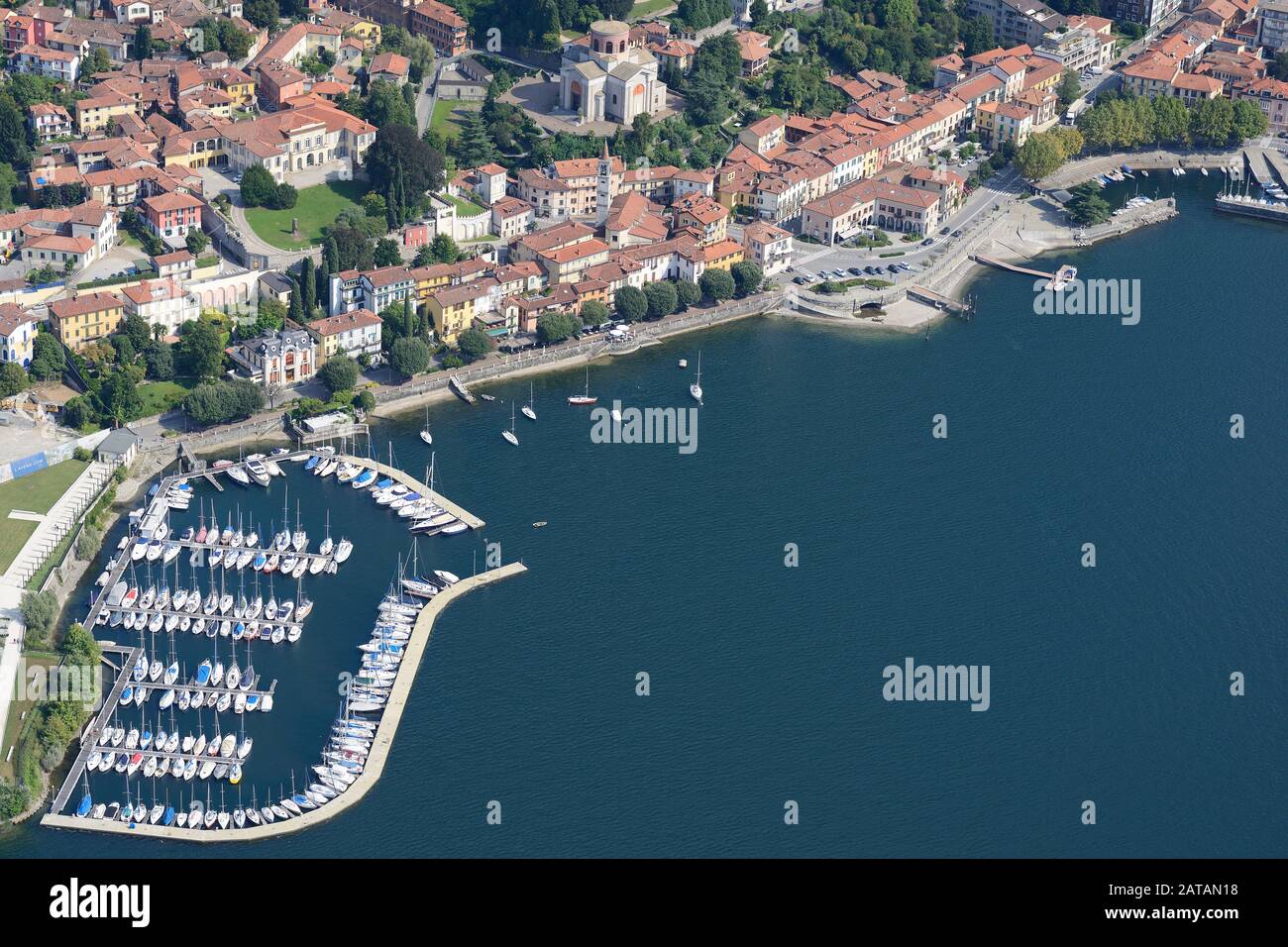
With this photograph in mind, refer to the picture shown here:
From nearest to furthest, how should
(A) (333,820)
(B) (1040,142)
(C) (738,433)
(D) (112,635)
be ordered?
(A) (333,820) < (D) (112,635) < (C) (738,433) < (B) (1040,142)

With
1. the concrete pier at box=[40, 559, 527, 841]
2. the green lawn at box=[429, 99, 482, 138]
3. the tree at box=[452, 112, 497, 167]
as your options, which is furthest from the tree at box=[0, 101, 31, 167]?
the concrete pier at box=[40, 559, 527, 841]

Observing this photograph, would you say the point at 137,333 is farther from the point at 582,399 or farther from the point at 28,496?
the point at 582,399

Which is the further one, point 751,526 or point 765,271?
point 765,271

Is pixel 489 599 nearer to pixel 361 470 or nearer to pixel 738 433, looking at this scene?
pixel 361 470

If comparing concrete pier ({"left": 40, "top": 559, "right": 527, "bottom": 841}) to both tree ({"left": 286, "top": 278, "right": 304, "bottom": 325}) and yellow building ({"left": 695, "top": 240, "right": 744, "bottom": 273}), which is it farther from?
yellow building ({"left": 695, "top": 240, "right": 744, "bottom": 273})

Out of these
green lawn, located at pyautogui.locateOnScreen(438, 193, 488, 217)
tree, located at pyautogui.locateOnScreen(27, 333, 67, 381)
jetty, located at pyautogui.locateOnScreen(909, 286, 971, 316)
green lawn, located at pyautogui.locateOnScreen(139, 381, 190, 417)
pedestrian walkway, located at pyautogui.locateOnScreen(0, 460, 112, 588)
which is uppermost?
green lawn, located at pyautogui.locateOnScreen(438, 193, 488, 217)

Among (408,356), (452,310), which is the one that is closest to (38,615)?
(408,356)

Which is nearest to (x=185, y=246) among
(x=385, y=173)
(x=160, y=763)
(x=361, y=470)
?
(x=385, y=173)
